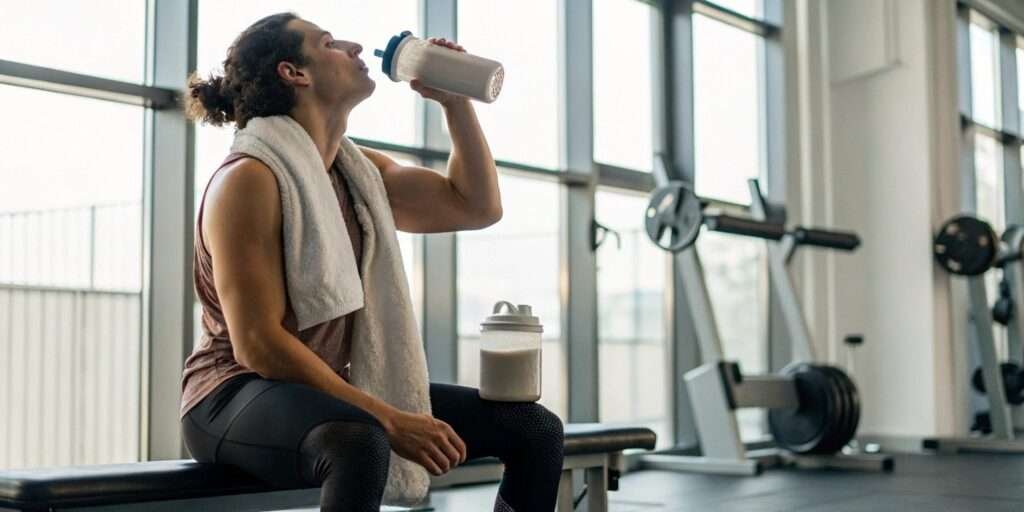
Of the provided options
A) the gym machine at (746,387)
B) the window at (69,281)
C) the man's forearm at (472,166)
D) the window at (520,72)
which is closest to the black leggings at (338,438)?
the man's forearm at (472,166)

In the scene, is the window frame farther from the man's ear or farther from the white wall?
the man's ear

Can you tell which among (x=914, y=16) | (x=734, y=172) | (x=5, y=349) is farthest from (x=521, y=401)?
(x=914, y=16)

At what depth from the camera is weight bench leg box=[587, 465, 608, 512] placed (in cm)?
204

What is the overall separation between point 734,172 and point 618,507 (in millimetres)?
2309

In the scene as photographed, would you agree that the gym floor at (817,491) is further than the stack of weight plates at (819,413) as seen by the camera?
No

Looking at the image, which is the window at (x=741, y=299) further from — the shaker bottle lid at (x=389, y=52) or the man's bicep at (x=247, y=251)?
the man's bicep at (x=247, y=251)

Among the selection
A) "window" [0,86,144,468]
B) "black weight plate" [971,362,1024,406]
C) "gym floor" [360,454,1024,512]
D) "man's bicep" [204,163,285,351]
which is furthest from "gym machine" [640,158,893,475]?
"man's bicep" [204,163,285,351]

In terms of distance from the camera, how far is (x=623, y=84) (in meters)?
4.50

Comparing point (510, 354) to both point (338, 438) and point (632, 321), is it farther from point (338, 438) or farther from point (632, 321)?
point (632, 321)

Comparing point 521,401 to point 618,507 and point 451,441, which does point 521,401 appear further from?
point 618,507

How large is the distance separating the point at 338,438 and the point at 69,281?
1.69m

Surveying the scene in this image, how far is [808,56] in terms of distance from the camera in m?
5.20

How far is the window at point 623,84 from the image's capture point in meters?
4.34

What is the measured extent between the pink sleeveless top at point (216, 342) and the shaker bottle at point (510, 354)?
7.3 inches
